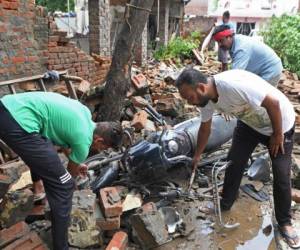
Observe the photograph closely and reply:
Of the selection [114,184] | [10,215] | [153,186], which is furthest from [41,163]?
[153,186]

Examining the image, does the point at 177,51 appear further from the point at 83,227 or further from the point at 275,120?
the point at 83,227

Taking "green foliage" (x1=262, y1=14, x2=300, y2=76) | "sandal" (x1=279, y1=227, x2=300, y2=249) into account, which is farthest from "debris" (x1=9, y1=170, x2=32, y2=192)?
"green foliage" (x1=262, y1=14, x2=300, y2=76)

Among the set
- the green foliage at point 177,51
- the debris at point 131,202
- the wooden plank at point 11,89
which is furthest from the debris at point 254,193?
the green foliage at point 177,51

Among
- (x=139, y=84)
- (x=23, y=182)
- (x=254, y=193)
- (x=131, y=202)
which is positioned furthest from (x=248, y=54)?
(x=23, y=182)

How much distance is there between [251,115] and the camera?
10.5ft

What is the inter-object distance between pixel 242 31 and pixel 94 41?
19.5 metres

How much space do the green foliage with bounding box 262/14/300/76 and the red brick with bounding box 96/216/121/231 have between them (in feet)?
34.0

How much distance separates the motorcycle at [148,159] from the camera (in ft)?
13.1

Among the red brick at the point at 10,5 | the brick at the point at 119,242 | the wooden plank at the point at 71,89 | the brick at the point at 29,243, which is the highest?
the red brick at the point at 10,5

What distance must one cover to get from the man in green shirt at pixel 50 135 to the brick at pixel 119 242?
17.5 inches

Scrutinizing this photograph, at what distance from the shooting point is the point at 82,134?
2.76m

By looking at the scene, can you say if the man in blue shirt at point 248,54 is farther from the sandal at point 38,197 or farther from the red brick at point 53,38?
the red brick at point 53,38

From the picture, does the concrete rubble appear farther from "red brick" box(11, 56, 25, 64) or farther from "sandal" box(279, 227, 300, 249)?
"red brick" box(11, 56, 25, 64)

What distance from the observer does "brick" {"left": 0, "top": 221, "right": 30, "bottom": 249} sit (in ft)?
9.79
